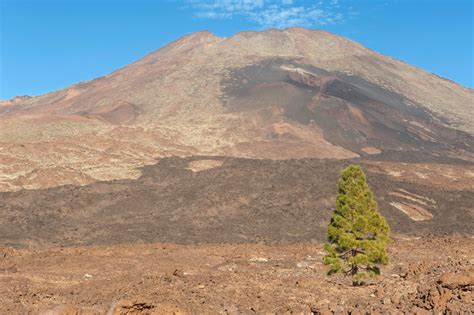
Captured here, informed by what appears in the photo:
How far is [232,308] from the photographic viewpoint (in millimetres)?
14078

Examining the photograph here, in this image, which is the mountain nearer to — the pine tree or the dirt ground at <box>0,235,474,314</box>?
the dirt ground at <box>0,235,474,314</box>

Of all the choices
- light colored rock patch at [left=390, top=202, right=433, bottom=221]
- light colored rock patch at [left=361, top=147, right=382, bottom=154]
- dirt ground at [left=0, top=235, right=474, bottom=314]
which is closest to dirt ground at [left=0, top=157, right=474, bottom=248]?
light colored rock patch at [left=390, top=202, right=433, bottom=221]

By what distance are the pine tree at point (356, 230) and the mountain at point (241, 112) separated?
3683 centimetres

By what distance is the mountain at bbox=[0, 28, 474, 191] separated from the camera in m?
64.2

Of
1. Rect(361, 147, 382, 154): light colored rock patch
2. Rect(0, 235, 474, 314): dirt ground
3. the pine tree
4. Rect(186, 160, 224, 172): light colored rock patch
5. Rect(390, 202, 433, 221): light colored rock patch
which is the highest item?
Rect(361, 147, 382, 154): light colored rock patch

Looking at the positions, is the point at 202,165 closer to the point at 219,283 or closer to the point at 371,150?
the point at 371,150

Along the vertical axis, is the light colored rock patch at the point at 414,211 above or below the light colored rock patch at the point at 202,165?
below

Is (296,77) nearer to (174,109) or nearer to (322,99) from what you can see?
(322,99)

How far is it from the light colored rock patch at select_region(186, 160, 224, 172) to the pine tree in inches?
1480

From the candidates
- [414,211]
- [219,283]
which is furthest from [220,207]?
[219,283]

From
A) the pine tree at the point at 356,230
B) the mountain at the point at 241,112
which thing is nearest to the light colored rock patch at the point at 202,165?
the mountain at the point at 241,112

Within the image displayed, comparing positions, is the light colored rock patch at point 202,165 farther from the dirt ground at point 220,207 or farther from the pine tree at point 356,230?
the pine tree at point 356,230

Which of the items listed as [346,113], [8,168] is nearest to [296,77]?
[346,113]

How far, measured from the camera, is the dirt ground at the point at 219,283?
39.1 ft
